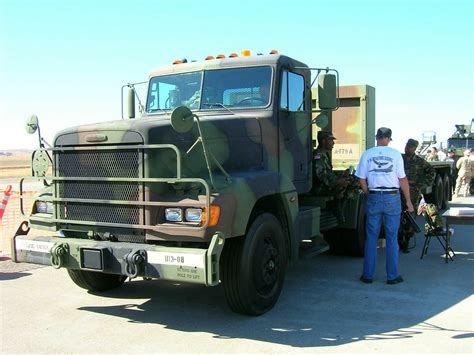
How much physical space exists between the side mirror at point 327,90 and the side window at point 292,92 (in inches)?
14.1

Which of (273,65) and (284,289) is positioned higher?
(273,65)

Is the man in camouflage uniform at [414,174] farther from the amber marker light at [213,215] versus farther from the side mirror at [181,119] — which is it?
the side mirror at [181,119]

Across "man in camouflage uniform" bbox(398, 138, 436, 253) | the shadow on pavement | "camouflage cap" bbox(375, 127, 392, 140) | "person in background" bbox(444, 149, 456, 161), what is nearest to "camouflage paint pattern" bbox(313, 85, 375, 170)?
"man in camouflage uniform" bbox(398, 138, 436, 253)

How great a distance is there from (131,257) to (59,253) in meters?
0.79

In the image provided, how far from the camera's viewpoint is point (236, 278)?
462 cm

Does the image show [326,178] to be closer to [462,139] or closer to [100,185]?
[100,185]

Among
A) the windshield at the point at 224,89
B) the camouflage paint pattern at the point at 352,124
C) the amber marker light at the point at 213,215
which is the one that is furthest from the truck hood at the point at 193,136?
the camouflage paint pattern at the point at 352,124

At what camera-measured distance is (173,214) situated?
14.3 feet

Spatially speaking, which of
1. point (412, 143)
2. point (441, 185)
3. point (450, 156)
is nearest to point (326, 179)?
point (412, 143)

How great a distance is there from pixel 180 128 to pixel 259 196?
108cm

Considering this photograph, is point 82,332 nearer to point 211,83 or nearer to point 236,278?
point 236,278

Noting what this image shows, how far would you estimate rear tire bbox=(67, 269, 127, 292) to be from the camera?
5699 mm

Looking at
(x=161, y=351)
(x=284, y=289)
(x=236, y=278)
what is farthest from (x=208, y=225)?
(x=284, y=289)

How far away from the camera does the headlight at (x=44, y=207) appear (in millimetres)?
5211
